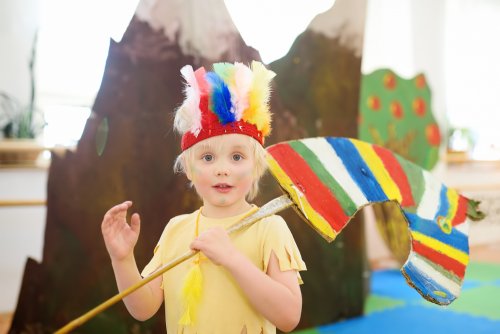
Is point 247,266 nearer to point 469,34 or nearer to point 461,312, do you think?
point 461,312

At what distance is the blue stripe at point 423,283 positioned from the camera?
0.73 metres

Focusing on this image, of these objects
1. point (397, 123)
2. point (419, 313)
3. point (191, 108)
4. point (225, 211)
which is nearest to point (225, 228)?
point (225, 211)

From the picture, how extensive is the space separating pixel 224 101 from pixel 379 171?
10.9 inches

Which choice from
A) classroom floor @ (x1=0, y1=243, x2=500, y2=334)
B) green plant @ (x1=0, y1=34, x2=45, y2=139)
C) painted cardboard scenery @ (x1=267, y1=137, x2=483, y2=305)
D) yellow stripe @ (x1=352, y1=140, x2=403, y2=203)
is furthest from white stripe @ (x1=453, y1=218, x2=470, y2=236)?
green plant @ (x1=0, y1=34, x2=45, y2=139)

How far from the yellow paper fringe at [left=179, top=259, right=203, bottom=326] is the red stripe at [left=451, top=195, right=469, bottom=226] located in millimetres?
402

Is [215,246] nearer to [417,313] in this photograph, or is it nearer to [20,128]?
[417,313]

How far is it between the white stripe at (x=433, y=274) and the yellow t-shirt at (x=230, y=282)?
17 centimetres

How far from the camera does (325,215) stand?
71 cm

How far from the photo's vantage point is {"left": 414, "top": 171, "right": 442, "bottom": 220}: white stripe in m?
0.82

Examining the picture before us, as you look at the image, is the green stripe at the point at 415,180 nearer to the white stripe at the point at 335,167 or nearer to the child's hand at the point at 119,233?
the white stripe at the point at 335,167

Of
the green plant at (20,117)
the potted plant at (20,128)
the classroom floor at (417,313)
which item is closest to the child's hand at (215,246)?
the classroom floor at (417,313)

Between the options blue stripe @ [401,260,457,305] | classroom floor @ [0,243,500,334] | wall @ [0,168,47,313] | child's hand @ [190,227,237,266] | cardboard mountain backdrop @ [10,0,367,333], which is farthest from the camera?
wall @ [0,168,47,313]

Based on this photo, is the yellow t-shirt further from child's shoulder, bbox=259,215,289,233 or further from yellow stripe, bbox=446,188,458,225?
yellow stripe, bbox=446,188,458,225

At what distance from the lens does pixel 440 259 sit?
31.1 inches
